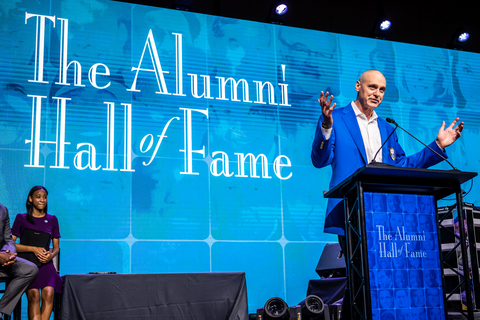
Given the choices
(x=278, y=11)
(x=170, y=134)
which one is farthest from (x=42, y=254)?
(x=278, y=11)

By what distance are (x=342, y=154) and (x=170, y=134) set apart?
2.30 meters

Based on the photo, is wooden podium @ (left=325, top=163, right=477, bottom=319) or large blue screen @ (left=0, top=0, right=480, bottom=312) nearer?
wooden podium @ (left=325, top=163, right=477, bottom=319)

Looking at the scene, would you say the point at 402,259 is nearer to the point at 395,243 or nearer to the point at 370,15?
the point at 395,243

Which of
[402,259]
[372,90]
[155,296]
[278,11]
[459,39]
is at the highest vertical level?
[278,11]

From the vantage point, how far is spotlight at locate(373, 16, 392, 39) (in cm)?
601

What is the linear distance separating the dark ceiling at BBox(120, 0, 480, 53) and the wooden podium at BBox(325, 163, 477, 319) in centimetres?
342

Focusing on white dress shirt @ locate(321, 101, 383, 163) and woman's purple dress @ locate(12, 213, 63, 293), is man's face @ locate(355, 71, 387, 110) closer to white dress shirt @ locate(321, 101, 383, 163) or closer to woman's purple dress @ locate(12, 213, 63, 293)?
white dress shirt @ locate(321, 101, 383, 163)

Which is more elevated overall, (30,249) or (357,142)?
(357,142)

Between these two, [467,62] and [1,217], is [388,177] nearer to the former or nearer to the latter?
[1,217]

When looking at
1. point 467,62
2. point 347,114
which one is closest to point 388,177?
point 347,114

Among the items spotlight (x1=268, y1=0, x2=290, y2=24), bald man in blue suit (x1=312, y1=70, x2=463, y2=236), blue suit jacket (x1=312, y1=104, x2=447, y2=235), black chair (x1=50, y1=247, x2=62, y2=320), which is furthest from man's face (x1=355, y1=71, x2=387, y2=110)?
spotlight (x1=268, y1=0, x2=290, y2=24)

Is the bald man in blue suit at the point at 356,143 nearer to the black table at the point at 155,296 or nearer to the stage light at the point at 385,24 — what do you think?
the black table at the point at 155,296

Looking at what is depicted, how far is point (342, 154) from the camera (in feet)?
10.4

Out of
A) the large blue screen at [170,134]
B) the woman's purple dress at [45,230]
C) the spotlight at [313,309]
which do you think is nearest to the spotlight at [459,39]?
the large blue screen at [170,134]
